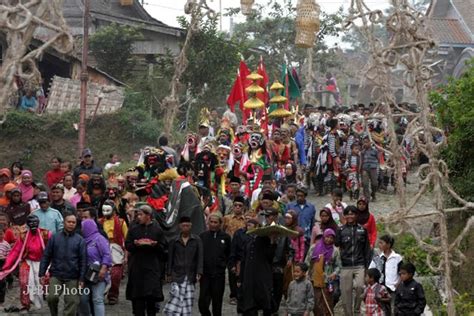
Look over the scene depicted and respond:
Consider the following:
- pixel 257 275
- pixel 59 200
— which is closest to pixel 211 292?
pixel 257 275

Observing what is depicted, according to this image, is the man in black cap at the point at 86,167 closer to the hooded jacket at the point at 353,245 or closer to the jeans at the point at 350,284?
the hooded jacket at the point at 353,245

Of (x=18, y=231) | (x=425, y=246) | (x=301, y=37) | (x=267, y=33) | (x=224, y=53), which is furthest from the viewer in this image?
(x=267, y=33)

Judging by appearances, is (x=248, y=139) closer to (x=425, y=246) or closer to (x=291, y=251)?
(x=291, y=251)

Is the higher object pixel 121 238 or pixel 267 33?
pixel 267 33

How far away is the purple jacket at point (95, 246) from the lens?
48.5 feet

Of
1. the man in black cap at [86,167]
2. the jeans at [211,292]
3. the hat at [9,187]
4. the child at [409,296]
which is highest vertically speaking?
the man in black cap at [86,167]

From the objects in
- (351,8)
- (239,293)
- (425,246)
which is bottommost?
(239,293)

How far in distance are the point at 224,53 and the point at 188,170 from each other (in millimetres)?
16386

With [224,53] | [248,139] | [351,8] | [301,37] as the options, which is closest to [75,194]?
[248,139]

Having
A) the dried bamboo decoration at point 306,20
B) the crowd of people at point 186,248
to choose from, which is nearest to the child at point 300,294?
the crowd of people at point 186,248

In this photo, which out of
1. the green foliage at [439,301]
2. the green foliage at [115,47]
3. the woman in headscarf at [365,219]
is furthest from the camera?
the green foliage at [115,47]

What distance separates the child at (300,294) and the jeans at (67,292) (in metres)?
2.71

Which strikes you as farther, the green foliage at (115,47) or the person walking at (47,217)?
the green foliage at (115,47)

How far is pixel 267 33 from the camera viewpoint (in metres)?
47.0
